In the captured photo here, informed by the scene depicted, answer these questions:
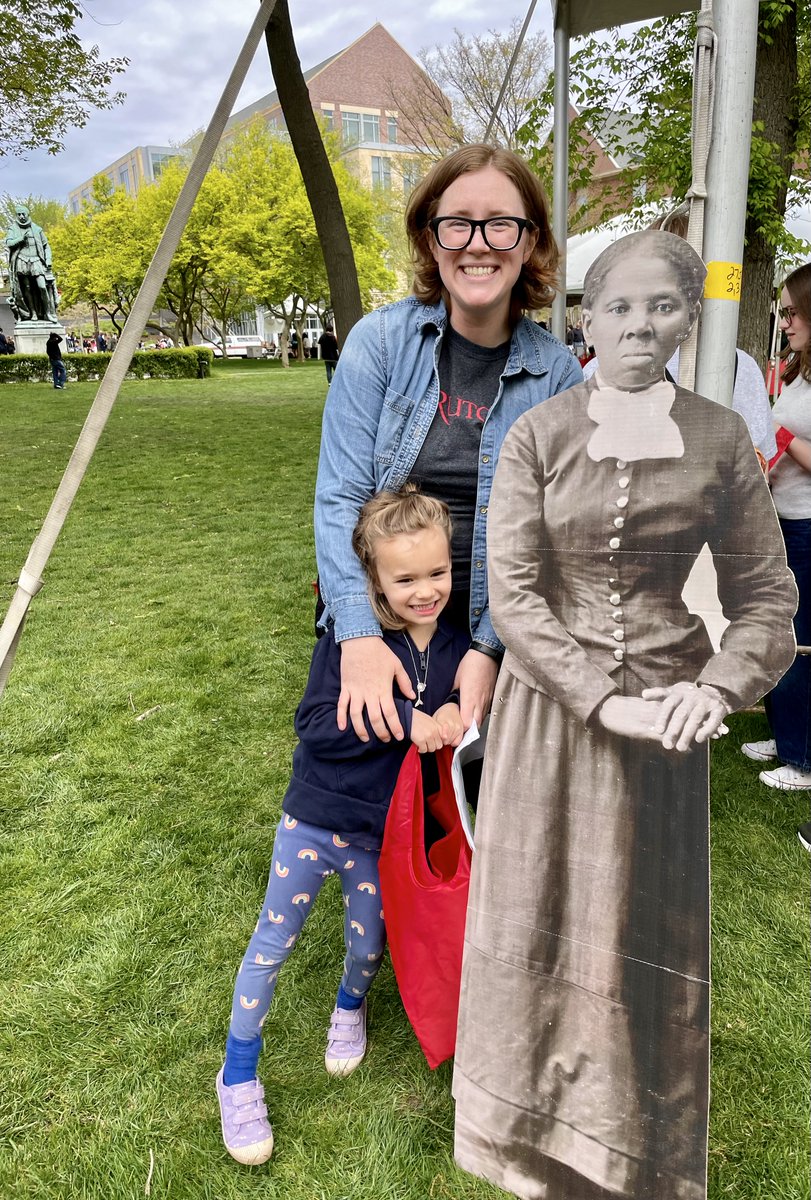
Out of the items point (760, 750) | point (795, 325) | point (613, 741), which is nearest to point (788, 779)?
point (760, 750)

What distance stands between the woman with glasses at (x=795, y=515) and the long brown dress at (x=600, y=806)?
4.90ft

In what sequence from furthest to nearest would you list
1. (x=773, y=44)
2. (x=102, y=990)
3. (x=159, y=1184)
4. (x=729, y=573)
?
(x=773, y=44) → (x=102, y=990) → (x=159, y=1184) → (x=729, y=573)

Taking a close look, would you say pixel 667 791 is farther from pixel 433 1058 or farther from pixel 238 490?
pixel 238 490

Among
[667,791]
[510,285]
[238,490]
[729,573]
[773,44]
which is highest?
[773,44]

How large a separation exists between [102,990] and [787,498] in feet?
9.37

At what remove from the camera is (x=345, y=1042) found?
2.06 meters

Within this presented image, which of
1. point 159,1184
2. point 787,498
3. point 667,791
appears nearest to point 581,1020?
point 667,791

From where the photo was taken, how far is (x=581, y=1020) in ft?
5.03

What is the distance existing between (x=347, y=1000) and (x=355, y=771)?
734 mm

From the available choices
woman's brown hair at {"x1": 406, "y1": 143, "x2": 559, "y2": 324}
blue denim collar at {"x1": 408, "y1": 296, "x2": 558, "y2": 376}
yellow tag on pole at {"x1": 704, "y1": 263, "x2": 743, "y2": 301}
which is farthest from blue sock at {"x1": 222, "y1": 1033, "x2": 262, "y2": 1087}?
yellow tag on pole at {"x1": 704, "y1": 263, "x2": 743, "y2": 301}

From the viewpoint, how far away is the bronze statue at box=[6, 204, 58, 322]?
2381cm

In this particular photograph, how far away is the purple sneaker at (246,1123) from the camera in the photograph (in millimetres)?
1799

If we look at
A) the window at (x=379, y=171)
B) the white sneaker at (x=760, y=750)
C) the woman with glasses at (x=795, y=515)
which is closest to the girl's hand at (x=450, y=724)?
the woman with glasses at (x=795, y=515)

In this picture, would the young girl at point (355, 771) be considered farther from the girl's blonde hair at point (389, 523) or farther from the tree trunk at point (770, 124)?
the tree trunk at point (770, 124)
